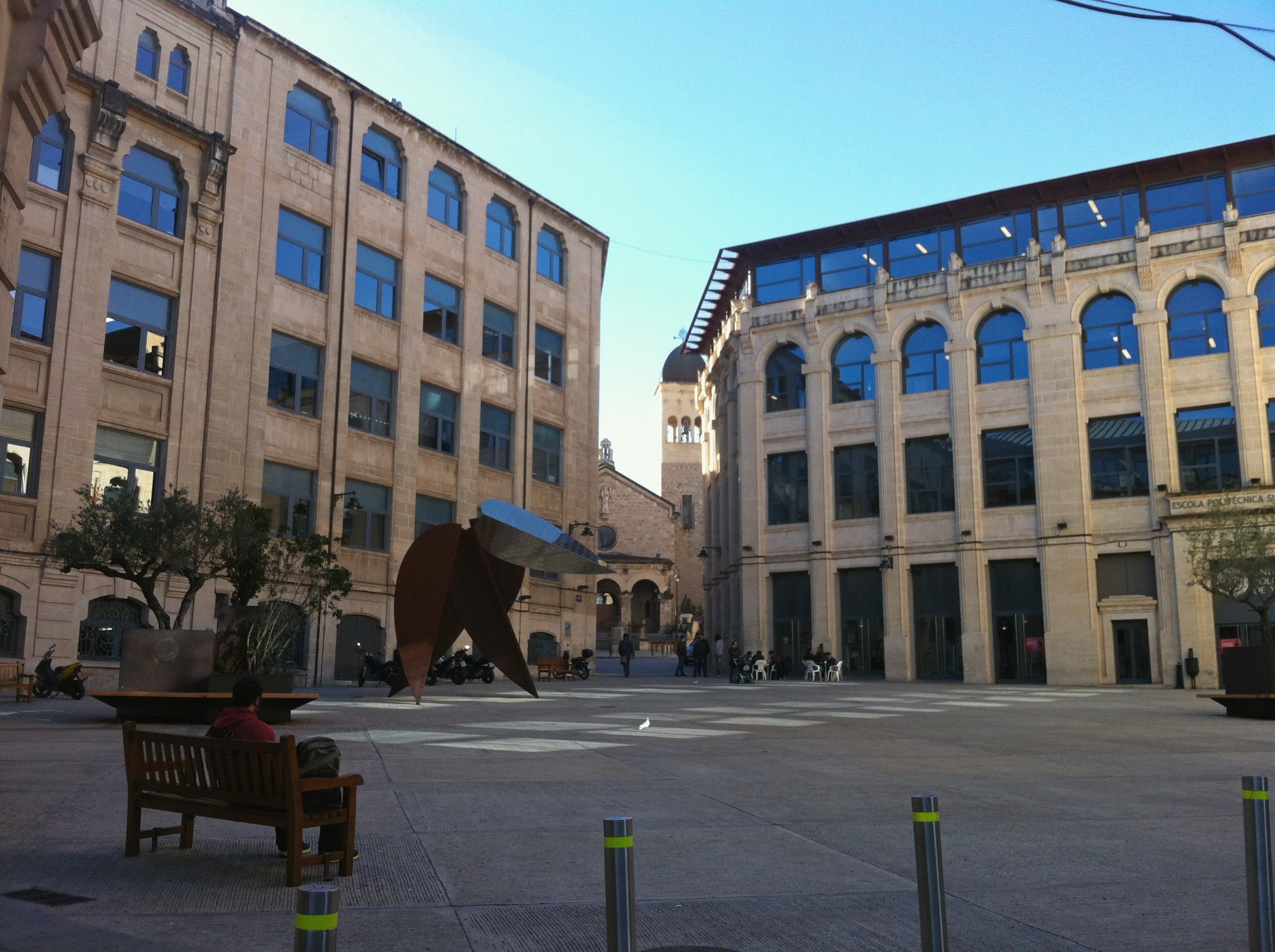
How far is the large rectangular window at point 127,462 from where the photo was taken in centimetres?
2716

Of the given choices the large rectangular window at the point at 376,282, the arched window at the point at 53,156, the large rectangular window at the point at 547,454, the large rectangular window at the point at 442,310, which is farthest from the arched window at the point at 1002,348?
the arched window at the point at 53,156

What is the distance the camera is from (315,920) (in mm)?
2562

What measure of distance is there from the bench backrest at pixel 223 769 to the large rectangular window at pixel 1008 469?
37979 mm

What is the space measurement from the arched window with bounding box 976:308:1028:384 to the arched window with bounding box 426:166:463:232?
20.5 m

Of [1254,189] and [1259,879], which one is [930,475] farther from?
[1259,879]

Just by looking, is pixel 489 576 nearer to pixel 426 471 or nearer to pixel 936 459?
pixel 426 471

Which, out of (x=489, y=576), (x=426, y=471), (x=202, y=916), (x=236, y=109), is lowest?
(x=202, y=916)

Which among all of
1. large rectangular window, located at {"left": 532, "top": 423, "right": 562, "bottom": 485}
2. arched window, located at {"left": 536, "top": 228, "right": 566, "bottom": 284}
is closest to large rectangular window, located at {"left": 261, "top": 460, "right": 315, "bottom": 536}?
large rectangular window, located at {"left": 532, "top": 423, "right": 562, "bottom": 485}

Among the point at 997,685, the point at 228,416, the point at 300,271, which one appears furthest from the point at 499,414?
the point at 997,685

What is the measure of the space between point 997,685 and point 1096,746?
23.9 m

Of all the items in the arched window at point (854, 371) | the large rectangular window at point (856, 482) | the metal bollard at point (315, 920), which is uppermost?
the arched window at point (854, 371)

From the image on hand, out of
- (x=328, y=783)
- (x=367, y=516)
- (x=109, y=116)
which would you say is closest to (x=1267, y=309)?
(x=367, y=516)

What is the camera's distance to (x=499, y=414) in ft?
133

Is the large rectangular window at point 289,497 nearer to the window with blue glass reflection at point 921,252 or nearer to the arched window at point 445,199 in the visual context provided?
the arched window at point 445,199
